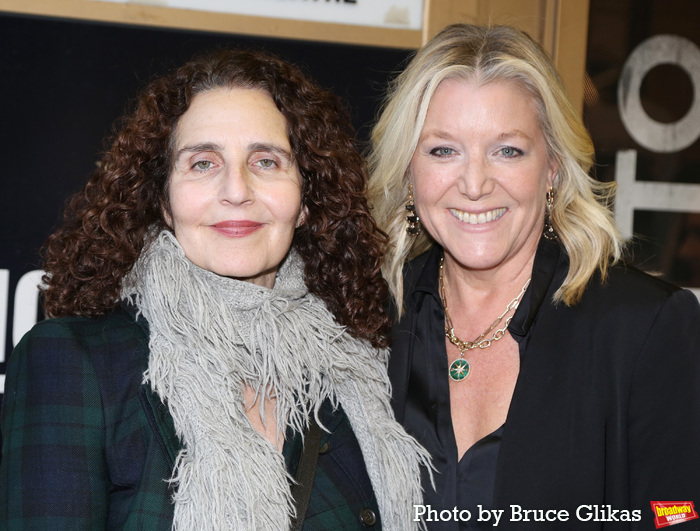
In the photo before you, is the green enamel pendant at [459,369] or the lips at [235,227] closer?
the lips at [235,227]

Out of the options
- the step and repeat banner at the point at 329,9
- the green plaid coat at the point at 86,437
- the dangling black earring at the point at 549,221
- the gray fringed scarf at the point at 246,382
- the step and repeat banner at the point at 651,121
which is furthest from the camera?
the step and repeat banner at the point at 651,121

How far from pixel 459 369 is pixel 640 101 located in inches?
69.6

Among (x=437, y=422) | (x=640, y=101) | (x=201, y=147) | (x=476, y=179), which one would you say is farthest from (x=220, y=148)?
(x=640, y=101)

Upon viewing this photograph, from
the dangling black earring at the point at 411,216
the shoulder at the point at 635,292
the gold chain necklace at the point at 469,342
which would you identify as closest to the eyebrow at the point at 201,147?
the dangling black earring at the point at 411,216

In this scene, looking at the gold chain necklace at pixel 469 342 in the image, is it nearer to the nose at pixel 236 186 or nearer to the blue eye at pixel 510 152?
the blue eye at pixel 510 152

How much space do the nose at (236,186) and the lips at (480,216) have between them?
59 centimetres

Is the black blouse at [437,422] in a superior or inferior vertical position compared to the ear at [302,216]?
inferior

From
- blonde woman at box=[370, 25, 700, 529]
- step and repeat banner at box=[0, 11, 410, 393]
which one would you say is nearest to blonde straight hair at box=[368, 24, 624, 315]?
blonde woman at box=[370, 25, 700, 529]

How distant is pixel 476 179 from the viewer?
1978 mm

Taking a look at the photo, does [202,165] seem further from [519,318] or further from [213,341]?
[519,318]

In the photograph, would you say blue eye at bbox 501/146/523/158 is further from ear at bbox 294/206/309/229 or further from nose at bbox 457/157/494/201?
ear at bbox 294/206/309/229

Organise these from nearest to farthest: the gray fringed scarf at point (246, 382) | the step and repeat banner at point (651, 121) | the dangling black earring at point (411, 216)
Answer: the gray fringed scarf at point (246, 382)
the dangling black earring at point (411, 216)
the step and repeat banner at point (651, 121)

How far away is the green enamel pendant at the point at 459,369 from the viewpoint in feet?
6.74

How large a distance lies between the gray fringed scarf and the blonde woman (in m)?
0.14
